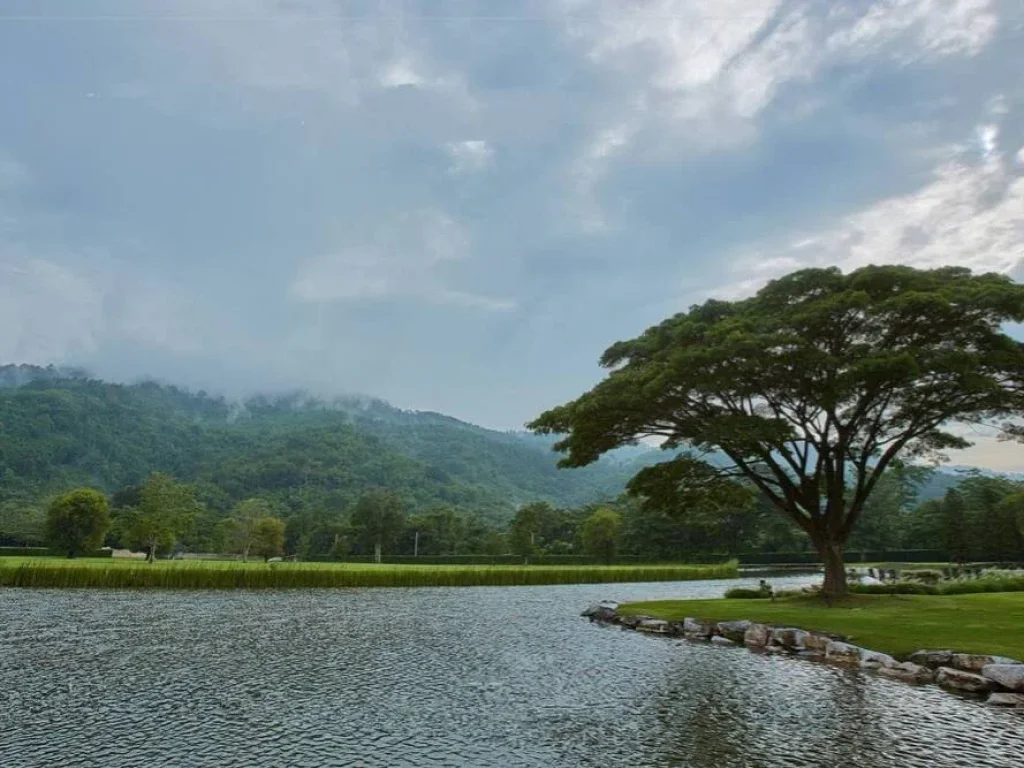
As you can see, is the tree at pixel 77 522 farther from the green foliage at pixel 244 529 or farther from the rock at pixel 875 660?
the rock at pixel 875 660

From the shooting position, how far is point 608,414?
71.8 ft

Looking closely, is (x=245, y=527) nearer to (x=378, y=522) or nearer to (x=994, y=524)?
(x=378, y=522)

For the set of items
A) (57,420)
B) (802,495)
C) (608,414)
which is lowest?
(802,495)

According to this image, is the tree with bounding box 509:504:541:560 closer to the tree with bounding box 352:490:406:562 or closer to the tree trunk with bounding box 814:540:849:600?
the tree with bounding box 352:490:406:562

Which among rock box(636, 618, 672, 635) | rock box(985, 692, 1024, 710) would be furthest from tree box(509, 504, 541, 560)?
rock box(985, 692, 1024, 710)

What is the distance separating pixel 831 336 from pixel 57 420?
158 m

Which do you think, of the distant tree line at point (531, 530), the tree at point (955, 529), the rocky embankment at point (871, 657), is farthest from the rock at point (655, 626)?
the tree at point (955, 529)

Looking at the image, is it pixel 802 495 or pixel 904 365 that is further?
pixel 802 495

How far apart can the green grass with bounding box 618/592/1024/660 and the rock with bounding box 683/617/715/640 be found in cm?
62

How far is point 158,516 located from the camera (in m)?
52.2

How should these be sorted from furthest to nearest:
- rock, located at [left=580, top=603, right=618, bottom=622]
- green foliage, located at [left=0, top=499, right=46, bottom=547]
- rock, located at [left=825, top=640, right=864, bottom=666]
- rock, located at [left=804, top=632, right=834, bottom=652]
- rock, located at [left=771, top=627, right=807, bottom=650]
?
green foliage, located at [left=0, top=499, right=46, bottom=547] < rock, located at [left=580, top=603, right=618, bottom=622] < rock, located at [left=771, top=627, right=807, bottom=650] < rock, located at [left=804, top=632, right=834, bottom=652] < rock, located at [left=825, top=640, right=864, bottom=666]

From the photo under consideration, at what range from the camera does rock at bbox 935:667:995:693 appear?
38.1 feet

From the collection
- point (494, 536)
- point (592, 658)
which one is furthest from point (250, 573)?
point (494, 536)

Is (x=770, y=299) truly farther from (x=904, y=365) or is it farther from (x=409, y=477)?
(x=409, y=477)
